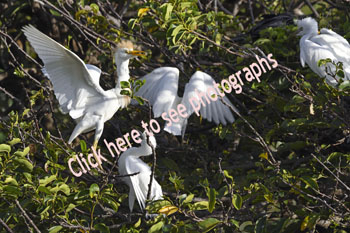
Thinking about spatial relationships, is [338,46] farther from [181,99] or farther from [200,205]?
[200,205]

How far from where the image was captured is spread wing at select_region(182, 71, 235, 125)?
2.94m

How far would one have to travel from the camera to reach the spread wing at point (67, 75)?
2578mm

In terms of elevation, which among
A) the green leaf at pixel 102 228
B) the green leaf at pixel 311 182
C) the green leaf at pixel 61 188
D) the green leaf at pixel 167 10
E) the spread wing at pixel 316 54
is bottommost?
the green leaf at pixel 102 228

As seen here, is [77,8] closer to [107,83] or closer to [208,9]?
[107,83]

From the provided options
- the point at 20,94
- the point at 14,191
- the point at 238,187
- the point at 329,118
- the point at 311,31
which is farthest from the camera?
the point at 20,94

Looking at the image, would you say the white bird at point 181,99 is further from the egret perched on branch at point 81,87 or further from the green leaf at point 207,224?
the green leaf at point 207,224

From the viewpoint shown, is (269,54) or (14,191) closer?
(14,191)

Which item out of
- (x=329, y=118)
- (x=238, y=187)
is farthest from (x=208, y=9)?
(x=238, y=187)

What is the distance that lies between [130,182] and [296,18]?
4.76 ft

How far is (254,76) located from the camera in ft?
10.2

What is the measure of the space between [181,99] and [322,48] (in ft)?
2.40

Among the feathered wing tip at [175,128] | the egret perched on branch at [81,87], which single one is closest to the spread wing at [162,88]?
the feathered wing tip at [175,128]

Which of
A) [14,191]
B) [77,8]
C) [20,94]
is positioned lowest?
[20,94]

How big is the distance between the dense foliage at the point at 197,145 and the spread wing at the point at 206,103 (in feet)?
0.21
